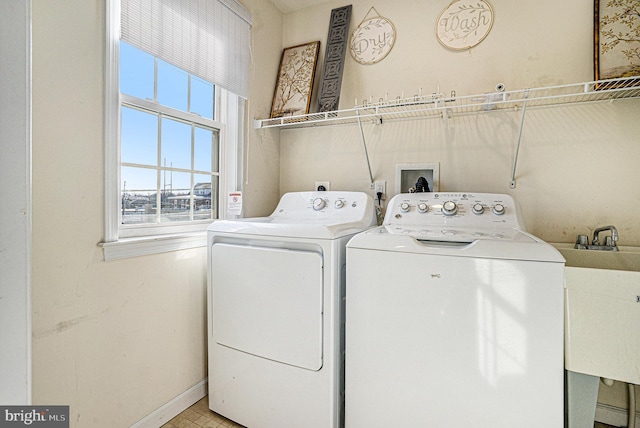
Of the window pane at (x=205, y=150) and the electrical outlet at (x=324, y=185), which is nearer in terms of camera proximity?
the window pane at (x=205, y=150)

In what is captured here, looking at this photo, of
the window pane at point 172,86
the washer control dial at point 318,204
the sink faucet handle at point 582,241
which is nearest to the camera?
the sink faucet handle at point 582,241

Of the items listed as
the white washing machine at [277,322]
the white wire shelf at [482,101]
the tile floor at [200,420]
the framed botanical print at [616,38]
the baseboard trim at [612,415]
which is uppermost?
the framed botanical print at [616,38]

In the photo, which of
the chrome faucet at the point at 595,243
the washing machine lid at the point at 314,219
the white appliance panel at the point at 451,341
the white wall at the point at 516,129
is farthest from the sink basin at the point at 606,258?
the washing machine lid at the point at 314,219

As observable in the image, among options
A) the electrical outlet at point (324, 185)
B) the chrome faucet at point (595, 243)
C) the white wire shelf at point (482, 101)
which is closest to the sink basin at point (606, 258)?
the chrome faucet at point (595, 243)

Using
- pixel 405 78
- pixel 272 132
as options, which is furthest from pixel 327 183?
pixel 405 78

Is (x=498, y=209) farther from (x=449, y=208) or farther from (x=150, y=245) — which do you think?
(x=150, y=245)

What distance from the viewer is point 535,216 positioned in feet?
5.82

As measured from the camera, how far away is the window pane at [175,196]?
172 cm

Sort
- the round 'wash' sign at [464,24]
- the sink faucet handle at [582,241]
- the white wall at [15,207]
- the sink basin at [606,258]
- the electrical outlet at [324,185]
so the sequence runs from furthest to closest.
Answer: the electrical outlet at [324,185], the round 'wash' sign at [464,24], the sink faucet handle at [582,241], the sink basin at [606,258], the white wall at [15,207]

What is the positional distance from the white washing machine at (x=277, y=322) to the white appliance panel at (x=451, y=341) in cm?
9

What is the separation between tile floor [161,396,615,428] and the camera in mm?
1604

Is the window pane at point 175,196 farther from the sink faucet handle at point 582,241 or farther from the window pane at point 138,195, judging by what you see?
the sink faucet handle at point 582,241

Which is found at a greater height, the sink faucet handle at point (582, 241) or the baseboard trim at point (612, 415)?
the sink faucet handle at point (582, 241)

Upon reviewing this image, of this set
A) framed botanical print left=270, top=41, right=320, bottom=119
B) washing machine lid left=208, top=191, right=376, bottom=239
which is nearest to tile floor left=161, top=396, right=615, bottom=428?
washing machine lid left=208, top=191, right=376, bottom=239
